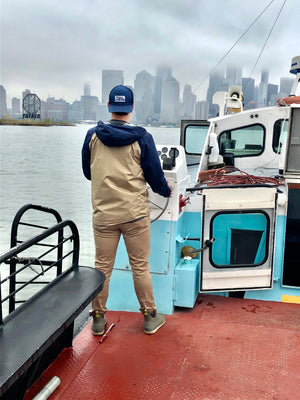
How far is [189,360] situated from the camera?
10.5ft

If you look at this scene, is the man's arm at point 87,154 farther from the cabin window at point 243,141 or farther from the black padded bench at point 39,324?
the cabin window at point 243,141

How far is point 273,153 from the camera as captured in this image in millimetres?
6664

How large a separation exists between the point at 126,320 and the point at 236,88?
16.2 ft

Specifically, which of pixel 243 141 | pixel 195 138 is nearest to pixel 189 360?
pixel 243 141

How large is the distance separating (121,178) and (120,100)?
593mm

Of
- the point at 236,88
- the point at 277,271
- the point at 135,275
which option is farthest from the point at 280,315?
the point at 236,88

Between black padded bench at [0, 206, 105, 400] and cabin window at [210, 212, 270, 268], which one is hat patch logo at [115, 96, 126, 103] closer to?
black padded bench at [0, 206, 105, 400]

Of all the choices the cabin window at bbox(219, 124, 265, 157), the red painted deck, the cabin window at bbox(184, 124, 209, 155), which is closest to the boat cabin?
the red painted deck

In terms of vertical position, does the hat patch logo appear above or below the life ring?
below

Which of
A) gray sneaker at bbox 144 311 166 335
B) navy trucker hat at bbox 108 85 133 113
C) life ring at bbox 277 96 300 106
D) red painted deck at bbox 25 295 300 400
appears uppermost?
life ring at bbox 277 96 300 106

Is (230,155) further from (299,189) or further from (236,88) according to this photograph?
(299,189)

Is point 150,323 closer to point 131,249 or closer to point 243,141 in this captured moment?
point 131,249

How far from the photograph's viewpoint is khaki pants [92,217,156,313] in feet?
10.7

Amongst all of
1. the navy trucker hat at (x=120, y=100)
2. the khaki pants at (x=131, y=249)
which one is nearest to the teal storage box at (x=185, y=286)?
the khaki pants at (x=131, y=249)
